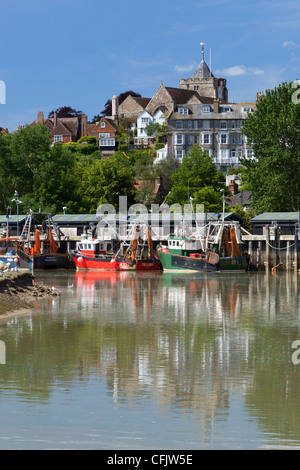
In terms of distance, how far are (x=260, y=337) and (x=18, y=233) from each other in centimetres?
6922

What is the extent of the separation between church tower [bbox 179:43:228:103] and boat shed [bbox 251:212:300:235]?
98.8m

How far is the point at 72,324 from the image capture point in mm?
35094

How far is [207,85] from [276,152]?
9674 cm

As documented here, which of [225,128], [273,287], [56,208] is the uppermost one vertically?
[225,128]

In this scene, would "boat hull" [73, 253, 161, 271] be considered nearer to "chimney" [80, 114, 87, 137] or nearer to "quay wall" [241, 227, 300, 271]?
"quay wall" [241, 227, 300, 271]

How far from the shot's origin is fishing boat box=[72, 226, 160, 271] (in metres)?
81.8

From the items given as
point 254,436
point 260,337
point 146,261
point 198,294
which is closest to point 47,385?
point 254,436

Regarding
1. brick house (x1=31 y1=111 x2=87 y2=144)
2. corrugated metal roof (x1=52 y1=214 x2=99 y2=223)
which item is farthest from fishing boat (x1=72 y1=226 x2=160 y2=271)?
brick house (x1=31 y1=111 x2=87 y2=144)

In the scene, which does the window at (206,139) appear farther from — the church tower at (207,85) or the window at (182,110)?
the church tower at (207,85)

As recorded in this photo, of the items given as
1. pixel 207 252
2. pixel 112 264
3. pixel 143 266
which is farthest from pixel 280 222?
pixel 112 264

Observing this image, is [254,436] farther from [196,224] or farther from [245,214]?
[245,214]

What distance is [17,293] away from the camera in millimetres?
40625

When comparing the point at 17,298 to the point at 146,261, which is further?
the point at 146,261

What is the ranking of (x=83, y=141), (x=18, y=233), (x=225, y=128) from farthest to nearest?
(x=83, y=141)
(x=225, y=128)
(x=18, y=233)
